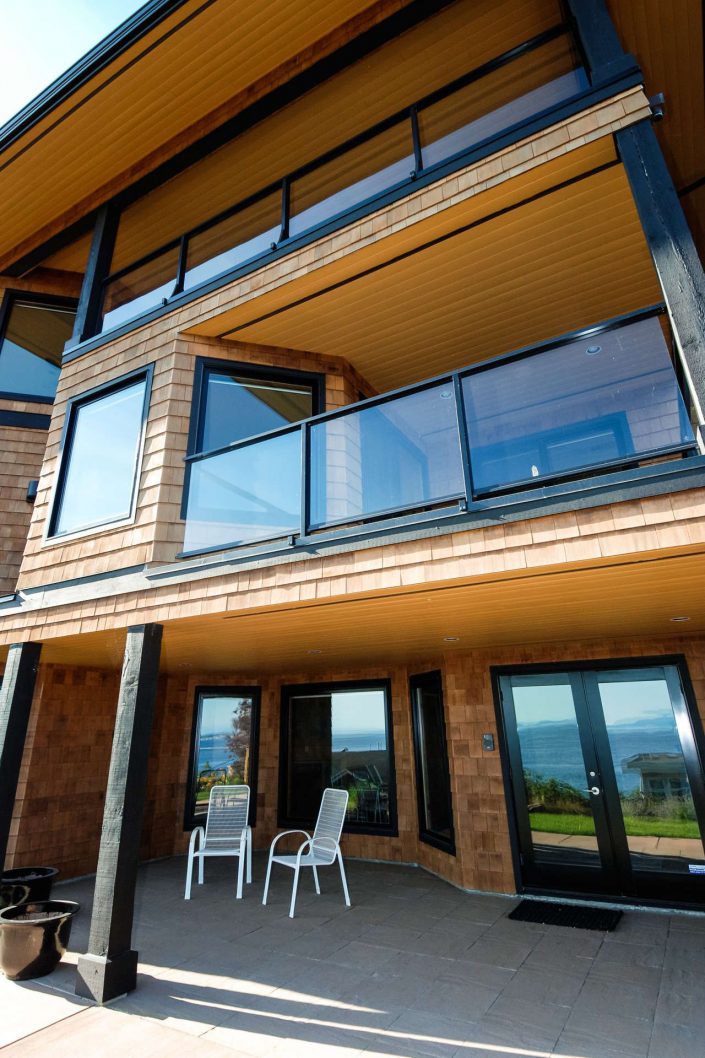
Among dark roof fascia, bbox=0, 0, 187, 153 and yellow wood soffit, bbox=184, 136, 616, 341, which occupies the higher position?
dark roof fascia, bbox=0, 0, 187, 153

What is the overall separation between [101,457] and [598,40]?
4833mm

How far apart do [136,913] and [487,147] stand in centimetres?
670

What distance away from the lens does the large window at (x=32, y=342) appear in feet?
23.7

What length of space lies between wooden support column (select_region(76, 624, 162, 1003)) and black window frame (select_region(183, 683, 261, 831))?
3783 millimetres

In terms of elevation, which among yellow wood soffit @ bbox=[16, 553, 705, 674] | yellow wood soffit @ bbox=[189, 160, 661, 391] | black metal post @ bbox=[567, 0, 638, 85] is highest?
black metal post @ bbox=[567, 0, 638, 85]

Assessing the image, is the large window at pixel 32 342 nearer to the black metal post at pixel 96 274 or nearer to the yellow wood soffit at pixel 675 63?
the black metal post at pixel 96 274

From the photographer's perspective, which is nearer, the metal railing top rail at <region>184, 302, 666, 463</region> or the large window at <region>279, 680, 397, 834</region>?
the metal railing top rail at <region>184, 302, 666, 463</region>

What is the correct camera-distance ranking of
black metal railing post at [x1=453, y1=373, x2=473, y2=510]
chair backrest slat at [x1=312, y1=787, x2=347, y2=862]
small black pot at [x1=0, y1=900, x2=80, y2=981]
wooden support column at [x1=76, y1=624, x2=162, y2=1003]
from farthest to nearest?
chair backrest slat at [x1=312, y1=787, x2=347, y2=862], small black pot at [x1=0, y1=900, x2=80, y2=981], wooden support column at [x1=76, y1=624, x2=162, y2=1003], black metal railing post at [x1=453, y1=373, x2=473, y2=510]

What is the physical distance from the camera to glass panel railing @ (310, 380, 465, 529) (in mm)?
3418

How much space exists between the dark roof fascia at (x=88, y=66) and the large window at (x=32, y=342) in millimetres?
2326

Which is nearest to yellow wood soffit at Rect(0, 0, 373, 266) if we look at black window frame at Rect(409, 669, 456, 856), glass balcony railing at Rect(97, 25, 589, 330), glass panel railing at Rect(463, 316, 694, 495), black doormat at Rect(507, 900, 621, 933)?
glass balcony railing at Rect(97, 25, 589, 330)

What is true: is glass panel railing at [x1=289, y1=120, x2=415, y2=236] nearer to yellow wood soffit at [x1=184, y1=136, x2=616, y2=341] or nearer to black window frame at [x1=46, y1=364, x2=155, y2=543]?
yellow wood soffit at [x1=184, y1=136, x2=616, y2=341]

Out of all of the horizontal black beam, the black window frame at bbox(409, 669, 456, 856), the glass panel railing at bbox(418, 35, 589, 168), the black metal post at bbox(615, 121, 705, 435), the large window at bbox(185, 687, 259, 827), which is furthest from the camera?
the large window at bbox(185, 687, 259, 827)

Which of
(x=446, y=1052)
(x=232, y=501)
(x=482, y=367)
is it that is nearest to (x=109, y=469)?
(x=232, y=501)
